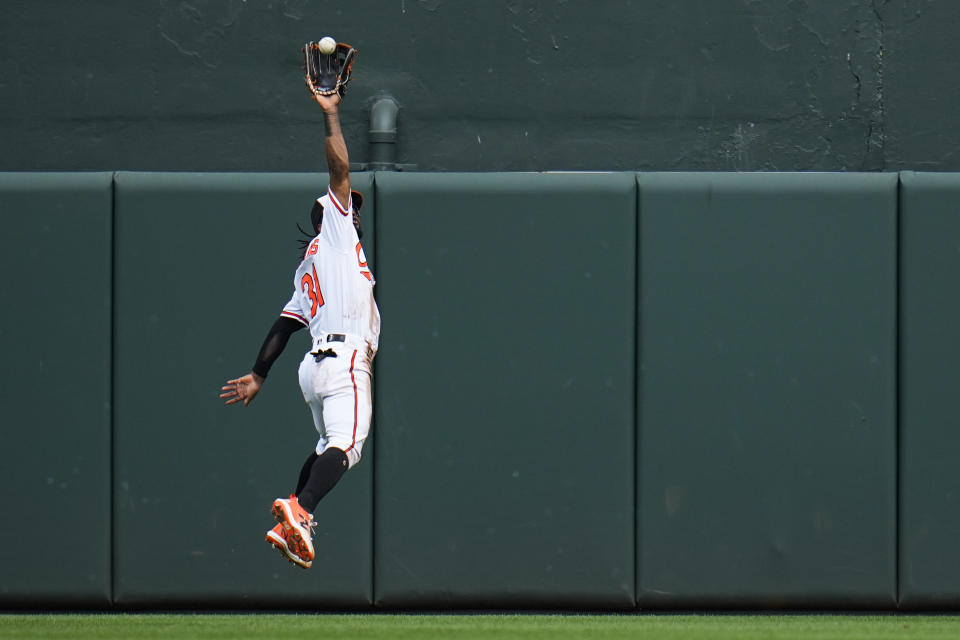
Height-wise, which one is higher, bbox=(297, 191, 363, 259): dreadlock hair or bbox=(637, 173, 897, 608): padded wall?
bbox=(297, 191, 363, 259): dreadlock hair

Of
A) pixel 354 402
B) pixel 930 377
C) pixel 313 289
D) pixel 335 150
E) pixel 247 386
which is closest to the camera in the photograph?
pixel 335 150

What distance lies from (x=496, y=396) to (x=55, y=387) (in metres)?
2.13

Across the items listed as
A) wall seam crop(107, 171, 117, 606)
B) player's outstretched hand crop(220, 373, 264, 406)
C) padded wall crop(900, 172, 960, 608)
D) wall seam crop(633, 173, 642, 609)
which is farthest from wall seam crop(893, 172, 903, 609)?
wall seam crop(107, 171, 117, 606)

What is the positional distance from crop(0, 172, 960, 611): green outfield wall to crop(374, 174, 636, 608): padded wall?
0.4 inches

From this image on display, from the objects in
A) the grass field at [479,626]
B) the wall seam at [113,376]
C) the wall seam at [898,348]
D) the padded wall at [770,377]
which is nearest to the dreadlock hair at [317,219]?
the wall seam at [113,376]

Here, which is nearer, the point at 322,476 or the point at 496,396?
the point at 322,476

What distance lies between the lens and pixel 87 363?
6664 millimetres

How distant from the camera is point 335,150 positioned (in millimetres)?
5281

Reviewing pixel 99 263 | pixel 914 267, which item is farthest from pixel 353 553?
pixel 914 267

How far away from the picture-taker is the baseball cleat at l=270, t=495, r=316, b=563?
4984 mm

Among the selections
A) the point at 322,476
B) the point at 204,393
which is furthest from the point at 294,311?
the point at 322,476

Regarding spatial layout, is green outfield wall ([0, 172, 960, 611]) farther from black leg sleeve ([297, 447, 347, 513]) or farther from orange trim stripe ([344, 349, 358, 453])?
black leg sleeve ([297, 447, 347, 513])

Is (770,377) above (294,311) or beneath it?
beneath

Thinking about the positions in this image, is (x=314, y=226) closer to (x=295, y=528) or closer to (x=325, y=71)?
(x=325, y=71)
